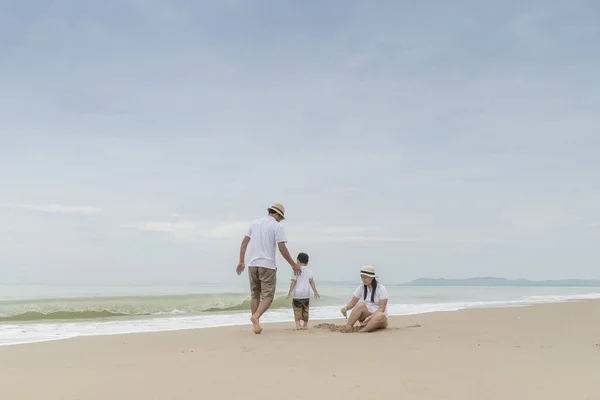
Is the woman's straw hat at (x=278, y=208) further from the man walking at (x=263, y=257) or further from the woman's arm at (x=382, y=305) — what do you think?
the woman's arm at (x=382, y=305)

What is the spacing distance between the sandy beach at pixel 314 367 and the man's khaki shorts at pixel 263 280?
68 cm

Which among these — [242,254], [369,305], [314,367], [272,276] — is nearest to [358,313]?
[369,305]

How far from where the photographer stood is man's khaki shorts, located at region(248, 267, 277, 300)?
7405 millimetres

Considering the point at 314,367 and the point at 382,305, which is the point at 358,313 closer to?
the point at 382,305

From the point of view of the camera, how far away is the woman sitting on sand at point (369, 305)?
737 centimetres

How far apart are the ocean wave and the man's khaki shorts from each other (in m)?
7.57

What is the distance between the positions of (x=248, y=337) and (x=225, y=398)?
11.6 ft

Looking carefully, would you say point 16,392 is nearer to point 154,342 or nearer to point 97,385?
point 97,385

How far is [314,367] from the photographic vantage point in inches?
174

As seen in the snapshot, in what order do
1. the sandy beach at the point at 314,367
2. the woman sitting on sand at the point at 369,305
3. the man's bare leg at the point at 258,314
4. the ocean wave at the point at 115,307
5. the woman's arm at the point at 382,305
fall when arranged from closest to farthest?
the sandy beach at the point at 314,367 < the man's bare leg at the point at 258,314 < the woman sitting on sand at the point at 369,305 < the woman's arm at the point at 382,305 < the ocean wave at the point at 115,307

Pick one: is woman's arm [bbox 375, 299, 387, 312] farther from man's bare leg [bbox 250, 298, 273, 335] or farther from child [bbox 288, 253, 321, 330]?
man's bare leg [bbox 250, 298, 273, 335]

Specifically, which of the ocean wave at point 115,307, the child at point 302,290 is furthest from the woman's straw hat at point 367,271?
the ocean wave at point 115,307

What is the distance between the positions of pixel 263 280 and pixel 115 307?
1123 centimetres

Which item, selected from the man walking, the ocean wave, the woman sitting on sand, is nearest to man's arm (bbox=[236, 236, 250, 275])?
the man walking
